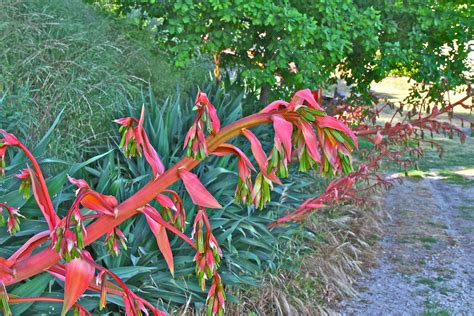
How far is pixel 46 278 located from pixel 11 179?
2.38 ft

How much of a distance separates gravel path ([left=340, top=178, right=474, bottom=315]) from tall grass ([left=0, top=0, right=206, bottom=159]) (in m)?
2.15

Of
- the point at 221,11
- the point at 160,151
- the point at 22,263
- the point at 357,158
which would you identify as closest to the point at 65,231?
the point at 22,263

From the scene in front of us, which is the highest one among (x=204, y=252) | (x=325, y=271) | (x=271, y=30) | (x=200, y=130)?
(x=271, y=30)

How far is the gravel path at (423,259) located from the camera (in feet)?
15.1

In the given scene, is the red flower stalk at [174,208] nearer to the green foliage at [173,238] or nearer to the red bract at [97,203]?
the red bract at [97,203]

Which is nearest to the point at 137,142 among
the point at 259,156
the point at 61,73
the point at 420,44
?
the point at 259,156

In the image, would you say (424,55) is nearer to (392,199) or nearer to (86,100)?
(392,199)

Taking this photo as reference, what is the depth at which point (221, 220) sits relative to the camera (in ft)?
12.4

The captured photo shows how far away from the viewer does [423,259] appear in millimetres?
5512

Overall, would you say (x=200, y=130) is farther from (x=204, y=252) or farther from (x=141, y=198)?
(x=204, y=252)

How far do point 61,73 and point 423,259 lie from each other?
10.8 feet

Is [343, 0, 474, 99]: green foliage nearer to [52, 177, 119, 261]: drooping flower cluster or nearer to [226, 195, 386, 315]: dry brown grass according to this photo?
[226, 195, 386, 315]: dry brown grass

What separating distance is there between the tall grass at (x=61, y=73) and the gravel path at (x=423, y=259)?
2145mm

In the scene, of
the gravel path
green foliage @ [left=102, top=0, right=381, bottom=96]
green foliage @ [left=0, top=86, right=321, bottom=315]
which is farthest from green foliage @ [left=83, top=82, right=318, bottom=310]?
the gravel path
